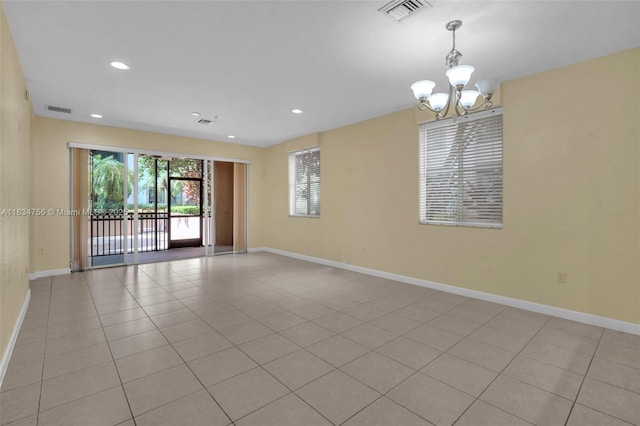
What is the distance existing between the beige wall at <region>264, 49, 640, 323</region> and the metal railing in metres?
5.25

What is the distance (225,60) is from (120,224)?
4813 millimetres

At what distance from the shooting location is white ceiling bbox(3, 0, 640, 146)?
7.94 feet

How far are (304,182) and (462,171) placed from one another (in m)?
3.62

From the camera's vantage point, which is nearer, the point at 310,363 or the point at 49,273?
the point at 310,363

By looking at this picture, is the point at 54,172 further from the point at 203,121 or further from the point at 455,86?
the point at 455,86

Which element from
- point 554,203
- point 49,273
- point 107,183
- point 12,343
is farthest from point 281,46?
point 49,273

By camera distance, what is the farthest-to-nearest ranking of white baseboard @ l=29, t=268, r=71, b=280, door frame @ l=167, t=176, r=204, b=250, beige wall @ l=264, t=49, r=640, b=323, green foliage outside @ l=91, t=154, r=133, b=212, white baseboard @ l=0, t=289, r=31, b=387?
door frame @ l=167, t=176, r=204, b=250 < green foliage outside @ l=91, t=154, r=133, b=212 < white baseboard @ l=29, t=268, r=71, b=280 < beige wall @ l=264, t=49, r=640, b=323 < white baseboard @ l=0, t=289, r=31, b=387

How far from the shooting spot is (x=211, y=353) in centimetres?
254

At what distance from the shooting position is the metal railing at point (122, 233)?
6133 millimetres

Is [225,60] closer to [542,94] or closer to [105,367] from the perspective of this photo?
[105,367]

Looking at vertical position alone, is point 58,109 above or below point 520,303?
above

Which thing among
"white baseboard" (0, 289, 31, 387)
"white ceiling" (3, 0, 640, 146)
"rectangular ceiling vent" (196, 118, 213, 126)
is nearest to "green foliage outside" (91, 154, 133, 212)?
"white ceiling" (3, 0, 640, 146)

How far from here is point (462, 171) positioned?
4215mm

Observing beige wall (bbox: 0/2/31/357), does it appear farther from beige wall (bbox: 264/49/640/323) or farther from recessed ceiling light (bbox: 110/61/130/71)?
beige wall (bbox: 264/49/640/323)
